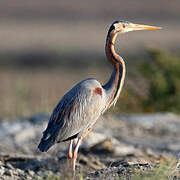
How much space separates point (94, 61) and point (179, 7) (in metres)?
23.6

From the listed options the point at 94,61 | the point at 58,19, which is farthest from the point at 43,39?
the point at 58,19

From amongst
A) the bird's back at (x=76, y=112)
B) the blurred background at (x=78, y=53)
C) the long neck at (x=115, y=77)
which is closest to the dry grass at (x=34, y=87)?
the blurred background at (x=78, y=53)

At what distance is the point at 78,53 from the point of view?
851 inches

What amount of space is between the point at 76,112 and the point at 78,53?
1577cm

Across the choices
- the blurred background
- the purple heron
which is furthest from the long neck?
the blurred background

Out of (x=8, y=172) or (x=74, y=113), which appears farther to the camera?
(x=8, y=172)

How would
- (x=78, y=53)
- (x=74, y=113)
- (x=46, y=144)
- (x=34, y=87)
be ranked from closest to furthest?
(x=46, y=144)
(x=74, y=113)
(x=34, y=87)
(x=78, y=53)

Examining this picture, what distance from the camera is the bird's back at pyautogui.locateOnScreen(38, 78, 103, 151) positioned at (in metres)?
5.86

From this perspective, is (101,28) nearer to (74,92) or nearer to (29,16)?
(29,16)

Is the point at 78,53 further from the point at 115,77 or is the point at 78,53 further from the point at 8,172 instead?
the point at 8,172

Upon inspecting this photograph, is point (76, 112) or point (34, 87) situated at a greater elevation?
point (76, 112)

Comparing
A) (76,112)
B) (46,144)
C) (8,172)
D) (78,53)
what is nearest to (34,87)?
(78,53)

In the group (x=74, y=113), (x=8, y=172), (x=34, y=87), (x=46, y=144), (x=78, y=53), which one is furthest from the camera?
(x=78, y=53)

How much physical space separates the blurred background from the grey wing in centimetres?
354
